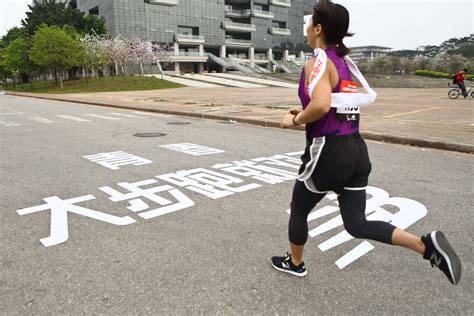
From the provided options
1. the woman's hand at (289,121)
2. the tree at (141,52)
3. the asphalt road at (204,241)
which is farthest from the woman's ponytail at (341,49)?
the tree at (141,52)

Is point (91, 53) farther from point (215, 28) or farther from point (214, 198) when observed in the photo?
point (214, 198)

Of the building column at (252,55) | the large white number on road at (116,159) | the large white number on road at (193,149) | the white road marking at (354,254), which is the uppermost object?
the building column at (252,55)

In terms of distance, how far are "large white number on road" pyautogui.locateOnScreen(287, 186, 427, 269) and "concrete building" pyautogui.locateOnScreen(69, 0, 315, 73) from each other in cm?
7263

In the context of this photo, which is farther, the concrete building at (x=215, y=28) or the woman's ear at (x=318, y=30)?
the concrete building at (x=215, y=28)

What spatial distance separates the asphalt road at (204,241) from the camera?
2.41m

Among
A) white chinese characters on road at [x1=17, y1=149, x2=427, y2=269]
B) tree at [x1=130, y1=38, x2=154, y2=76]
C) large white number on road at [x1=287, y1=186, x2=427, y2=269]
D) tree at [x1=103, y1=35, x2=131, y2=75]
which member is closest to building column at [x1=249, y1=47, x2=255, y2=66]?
tree at [x1=130, y1=38, x2=154, y2=76]

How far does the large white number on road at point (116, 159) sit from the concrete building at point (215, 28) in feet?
225

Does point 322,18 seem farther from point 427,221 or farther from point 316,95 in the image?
point 427,221

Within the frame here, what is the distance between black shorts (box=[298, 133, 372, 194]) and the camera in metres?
2.21

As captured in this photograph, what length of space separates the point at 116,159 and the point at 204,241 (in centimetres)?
392

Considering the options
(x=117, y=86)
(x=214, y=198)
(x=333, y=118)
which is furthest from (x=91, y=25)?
(x=333, y=118)

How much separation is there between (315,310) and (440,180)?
385cm

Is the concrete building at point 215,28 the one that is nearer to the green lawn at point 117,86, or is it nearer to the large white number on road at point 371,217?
the green lawn at point 117,86

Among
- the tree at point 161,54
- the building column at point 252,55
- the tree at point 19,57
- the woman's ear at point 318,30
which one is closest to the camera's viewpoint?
the woman's ear at point 318,30
